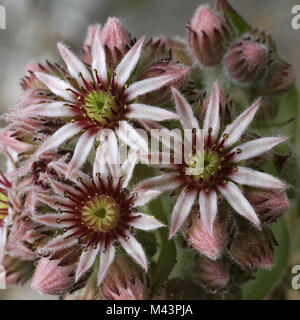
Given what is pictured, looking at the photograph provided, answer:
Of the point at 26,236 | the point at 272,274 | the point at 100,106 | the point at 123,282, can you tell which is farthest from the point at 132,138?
the point at 272,274

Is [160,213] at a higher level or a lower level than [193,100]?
lower

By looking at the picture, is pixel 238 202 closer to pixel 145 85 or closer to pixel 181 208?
pixel 181 208

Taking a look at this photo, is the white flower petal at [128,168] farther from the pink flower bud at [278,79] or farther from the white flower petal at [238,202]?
the pink flower bud at [278,79]

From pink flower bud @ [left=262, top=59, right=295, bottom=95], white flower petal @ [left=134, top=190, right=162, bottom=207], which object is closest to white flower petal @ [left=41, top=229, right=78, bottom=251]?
white flower petal @ [left=134, top=190, right=162, bottom=207]
